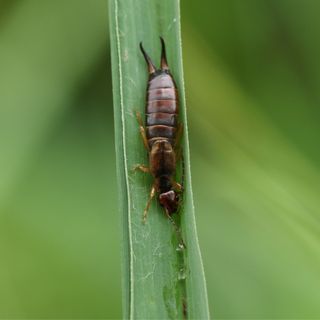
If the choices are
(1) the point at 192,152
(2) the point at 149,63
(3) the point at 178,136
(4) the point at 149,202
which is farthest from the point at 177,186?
(1) the point at 192,152

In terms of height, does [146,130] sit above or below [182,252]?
above

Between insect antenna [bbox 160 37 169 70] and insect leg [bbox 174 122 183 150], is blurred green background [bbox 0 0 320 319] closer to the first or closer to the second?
insect leg [bbox 174 122 183 150]

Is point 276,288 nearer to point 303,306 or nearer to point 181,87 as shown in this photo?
point 303,306

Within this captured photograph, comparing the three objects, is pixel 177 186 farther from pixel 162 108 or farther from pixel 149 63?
pixel 149 63

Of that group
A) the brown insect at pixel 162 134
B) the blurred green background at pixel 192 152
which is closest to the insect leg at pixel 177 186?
the brown insect at pixel 162 134

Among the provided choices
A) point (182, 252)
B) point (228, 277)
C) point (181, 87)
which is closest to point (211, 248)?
point (228, 277)
